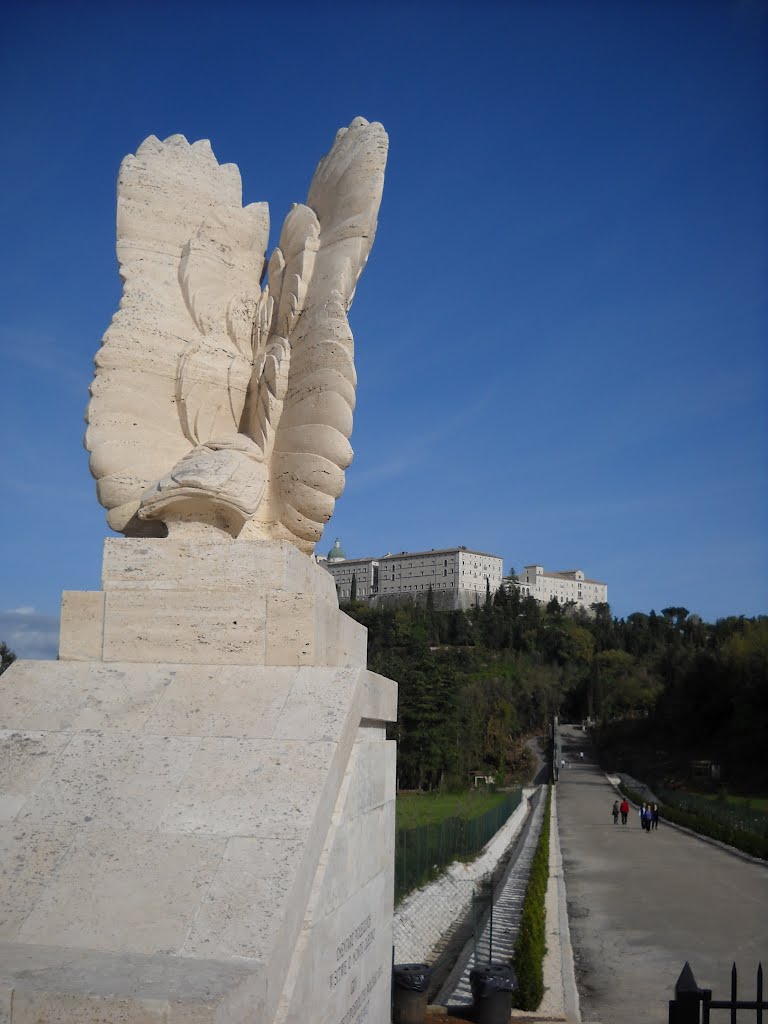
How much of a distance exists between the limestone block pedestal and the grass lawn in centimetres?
1773

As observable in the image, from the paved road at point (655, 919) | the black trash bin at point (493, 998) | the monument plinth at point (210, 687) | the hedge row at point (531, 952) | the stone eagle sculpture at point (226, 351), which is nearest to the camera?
the monument plinth at point (210, 687)

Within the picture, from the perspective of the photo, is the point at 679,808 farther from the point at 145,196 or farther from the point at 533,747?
the point at 533,747

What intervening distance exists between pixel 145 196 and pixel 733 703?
4528 centimetres

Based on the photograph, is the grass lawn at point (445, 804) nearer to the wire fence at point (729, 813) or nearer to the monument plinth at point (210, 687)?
the wire fence at point (729, 813)

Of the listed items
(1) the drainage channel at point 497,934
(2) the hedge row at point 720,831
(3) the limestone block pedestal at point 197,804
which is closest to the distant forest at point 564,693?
(2) the hedge row at point 720,831

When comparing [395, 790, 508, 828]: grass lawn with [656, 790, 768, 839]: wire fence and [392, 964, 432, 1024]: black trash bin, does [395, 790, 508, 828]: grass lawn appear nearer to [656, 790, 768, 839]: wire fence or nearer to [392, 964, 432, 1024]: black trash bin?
[656, 790, 768, 839]: wire fence

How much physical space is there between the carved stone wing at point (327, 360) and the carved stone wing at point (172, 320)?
524mm

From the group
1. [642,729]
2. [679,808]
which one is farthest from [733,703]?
[679,808]

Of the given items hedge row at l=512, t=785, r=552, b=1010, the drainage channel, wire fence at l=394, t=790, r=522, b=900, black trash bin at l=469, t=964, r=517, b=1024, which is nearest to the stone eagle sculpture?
black trash bin at l=469, t=964, r=517, b=1024

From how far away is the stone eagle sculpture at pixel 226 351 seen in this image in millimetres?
5406

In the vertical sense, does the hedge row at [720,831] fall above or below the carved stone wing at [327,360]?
below

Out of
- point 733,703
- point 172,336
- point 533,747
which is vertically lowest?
point 533,747

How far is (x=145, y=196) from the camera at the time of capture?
6.12 metres

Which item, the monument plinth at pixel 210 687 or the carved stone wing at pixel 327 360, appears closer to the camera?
the monument plinth at pixel 210 687
